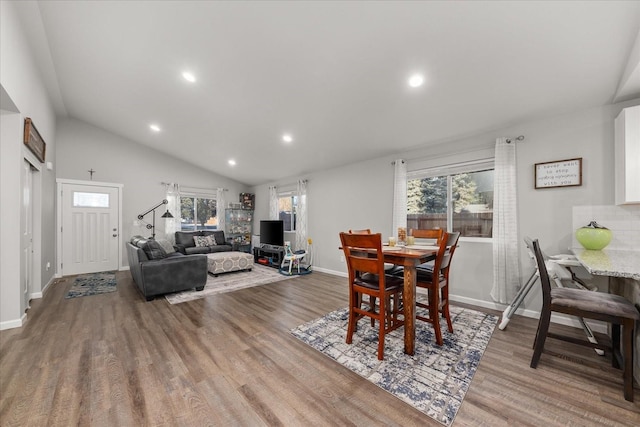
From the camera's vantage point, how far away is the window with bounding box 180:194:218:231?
6945 mm

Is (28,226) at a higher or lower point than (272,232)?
higher

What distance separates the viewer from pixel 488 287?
3305mm

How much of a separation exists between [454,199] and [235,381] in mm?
3639

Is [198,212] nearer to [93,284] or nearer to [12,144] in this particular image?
[93,284]

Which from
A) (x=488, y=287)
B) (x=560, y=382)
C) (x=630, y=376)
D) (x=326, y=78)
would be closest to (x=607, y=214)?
(x=488, y=287)

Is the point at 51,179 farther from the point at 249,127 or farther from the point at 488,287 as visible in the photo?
the point at 488,287

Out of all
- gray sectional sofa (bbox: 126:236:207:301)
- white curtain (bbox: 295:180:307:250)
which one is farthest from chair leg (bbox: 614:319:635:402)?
white curtain (bbox: 295:180:307:250)

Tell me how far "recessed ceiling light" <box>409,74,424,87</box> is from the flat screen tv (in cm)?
428

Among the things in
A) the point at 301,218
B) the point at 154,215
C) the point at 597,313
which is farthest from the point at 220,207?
the point at 597,313

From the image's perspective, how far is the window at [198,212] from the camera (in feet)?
22.8

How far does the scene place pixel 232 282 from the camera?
4.59 metres

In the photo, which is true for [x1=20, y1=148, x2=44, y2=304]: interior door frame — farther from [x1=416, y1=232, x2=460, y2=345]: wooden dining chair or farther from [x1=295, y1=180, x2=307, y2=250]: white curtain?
[x1=416, y1=232, x2=460, y2=345]: wooden dining chair

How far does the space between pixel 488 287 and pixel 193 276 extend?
4.39 meters

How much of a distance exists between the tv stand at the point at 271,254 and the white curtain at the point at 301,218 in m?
0.48
